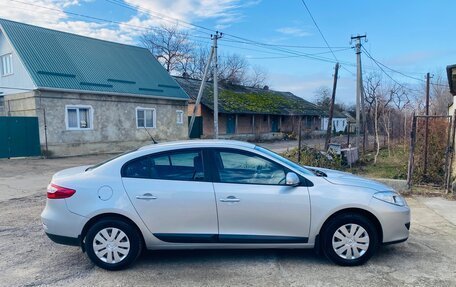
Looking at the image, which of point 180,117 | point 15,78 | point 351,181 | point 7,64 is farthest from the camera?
point 180,117

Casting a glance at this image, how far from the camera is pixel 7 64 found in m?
18.3

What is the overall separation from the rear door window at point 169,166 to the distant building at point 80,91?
49.1 ft

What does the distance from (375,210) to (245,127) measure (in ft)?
98.0

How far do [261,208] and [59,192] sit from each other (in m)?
2.41

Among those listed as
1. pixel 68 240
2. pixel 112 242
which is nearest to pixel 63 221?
pixel 68 240

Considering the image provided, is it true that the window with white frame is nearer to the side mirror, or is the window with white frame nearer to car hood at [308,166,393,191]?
car hood at [308,166,393,191]

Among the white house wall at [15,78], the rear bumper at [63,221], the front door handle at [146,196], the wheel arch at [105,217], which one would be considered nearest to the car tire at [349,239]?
the front door handle at [146,196]

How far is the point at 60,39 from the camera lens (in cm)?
1989

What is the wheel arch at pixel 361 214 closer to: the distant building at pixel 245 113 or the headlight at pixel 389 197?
the headlight at pixel 389 197

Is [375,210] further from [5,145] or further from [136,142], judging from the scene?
[136,142]

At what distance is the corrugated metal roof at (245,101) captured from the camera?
3004cm

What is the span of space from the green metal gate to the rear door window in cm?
1510

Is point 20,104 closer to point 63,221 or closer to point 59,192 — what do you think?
point 59,192

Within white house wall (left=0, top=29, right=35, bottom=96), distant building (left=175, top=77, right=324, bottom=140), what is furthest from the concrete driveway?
distant building (left=175, top=77, right=324, bottom=140)
